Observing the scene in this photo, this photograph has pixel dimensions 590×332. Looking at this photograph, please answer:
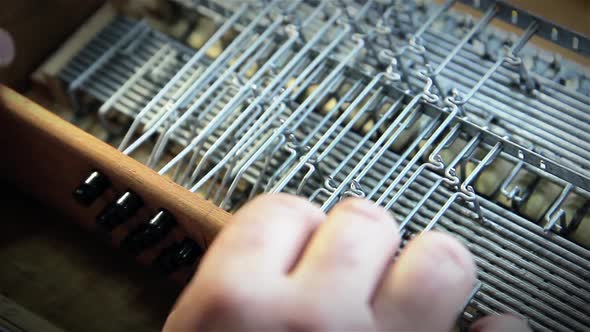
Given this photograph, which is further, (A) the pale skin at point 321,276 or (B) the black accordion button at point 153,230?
(B) the black accordion button at point 153,230

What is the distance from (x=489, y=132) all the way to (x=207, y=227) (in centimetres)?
47

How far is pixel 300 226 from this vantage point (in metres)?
0.75

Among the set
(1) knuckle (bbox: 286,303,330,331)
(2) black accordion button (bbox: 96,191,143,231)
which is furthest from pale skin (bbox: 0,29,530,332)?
(2) black accordion button (bbox: 96,191,143,231)

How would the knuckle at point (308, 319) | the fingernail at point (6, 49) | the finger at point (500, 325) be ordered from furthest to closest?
the fingernail at point (6, 49), the finger at point (500, 325), the knuckle at point (308, 319)

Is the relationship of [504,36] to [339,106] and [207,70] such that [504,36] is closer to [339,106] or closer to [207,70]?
[339,106]

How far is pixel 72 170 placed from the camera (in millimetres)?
1212

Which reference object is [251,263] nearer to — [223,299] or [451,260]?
[223,299]

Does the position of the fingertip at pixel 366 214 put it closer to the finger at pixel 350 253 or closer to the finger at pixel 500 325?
the finger at pixel 350 253

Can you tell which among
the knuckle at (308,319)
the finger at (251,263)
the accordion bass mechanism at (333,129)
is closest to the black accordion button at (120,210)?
the accordion bass mechanism at (333,129)

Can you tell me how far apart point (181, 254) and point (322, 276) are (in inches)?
18.2

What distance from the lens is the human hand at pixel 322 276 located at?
697mm

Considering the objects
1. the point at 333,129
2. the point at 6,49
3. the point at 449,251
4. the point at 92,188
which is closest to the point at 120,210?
the point at 92,188

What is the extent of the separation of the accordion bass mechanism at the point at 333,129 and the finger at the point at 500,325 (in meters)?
0.23

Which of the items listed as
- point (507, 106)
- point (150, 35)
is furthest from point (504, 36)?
point (150, 35)
